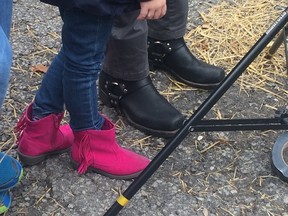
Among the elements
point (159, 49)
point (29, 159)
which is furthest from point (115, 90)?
point (29, 159)

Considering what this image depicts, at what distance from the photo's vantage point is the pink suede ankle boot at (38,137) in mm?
1857

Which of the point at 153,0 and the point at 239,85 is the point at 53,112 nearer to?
the point at 153,0

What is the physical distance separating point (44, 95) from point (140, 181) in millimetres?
433

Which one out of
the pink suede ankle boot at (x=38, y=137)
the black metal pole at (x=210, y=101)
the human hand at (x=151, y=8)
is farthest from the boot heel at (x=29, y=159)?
the human hand at (x=151, y=8)

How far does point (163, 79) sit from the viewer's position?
240 cm

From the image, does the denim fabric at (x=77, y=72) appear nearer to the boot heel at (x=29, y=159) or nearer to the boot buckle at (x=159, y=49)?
the boot heel at (x=29, y=159)

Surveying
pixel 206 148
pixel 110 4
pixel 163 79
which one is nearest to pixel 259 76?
pixel 163 79

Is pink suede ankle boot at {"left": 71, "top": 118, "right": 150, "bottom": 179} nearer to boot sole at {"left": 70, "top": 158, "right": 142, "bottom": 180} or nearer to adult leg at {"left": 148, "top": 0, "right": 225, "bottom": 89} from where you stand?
boot sole at {"left": 70, "top": 158, "right": 142, "bottom": 180}

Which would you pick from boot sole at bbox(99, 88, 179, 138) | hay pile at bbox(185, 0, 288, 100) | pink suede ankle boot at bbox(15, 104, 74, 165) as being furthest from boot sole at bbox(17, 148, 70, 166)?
hay pile at bbox(185, 0, 288, 100)

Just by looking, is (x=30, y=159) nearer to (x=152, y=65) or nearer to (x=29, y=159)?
(x=29, y=159)

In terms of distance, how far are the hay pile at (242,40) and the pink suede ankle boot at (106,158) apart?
70cm

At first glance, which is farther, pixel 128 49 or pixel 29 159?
pixel 128 49

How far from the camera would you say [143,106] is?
2100mm

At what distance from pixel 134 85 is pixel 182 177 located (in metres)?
0.39
